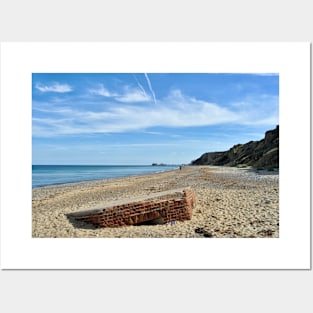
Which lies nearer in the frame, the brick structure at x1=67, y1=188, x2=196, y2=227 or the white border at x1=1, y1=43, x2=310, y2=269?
the white border at x1=1, y1=43, x2=310, y2=269

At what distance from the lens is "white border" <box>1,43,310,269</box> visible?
4.41 m

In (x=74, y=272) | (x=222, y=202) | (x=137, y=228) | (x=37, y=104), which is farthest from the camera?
(x=222, y=202)

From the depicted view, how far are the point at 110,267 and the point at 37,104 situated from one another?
2.78 m

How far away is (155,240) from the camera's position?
4.46 meters

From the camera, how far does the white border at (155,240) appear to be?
441 centimetres

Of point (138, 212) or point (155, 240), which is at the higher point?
point (138, 212)

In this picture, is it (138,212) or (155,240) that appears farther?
(138,212)

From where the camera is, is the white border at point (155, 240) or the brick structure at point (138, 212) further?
the brick structure at point (138, 212)
